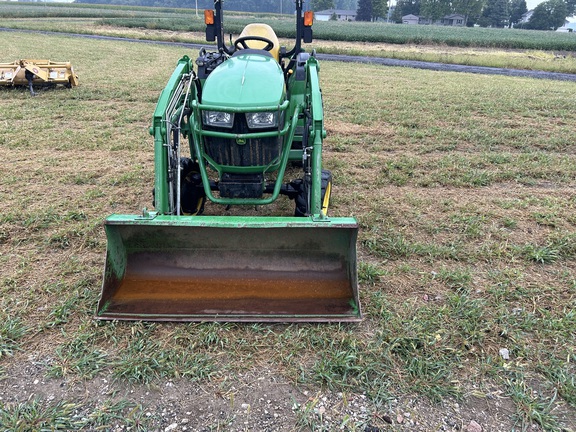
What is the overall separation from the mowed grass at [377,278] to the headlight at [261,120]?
1340mm

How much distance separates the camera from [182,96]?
164 inches

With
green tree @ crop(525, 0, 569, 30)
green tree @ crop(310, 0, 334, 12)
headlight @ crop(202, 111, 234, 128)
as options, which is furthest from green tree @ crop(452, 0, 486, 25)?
headlight @ crop(202, 111, 234, 128)

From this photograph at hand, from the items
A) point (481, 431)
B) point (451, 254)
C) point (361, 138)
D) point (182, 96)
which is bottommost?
point (481, 431)

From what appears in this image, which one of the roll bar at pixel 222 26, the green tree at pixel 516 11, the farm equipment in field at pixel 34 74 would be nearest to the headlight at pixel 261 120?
the roll bar at pixel 222 26

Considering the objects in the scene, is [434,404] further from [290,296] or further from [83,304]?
[83,304]

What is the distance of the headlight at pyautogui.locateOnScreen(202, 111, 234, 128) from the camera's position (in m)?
3.36

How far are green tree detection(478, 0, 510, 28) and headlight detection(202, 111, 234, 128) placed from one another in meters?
93.0

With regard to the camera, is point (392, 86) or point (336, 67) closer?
point (392, 86)

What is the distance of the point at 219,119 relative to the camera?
338 centimetres

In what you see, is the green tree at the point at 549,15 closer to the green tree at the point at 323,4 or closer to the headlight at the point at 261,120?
the green tree at the point at 323,4

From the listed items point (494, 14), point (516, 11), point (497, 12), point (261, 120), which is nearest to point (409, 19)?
point (494, 14)

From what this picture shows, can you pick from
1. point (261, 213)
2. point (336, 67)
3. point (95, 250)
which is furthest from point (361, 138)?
point (336, 67)

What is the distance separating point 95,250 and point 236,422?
7.15ft

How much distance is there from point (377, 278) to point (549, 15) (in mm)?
92282
